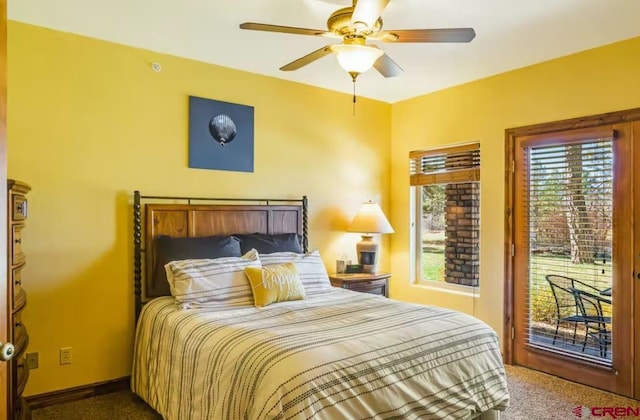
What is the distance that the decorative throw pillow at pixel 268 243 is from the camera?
359cm

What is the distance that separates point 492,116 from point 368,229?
1471 mm

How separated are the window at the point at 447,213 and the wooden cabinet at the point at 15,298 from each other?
3.46m

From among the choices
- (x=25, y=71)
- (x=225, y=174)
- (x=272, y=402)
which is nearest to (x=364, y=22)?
(x=272, y=402)

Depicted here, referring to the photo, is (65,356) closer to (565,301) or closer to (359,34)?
(359,34)

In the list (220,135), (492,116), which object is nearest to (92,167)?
(220,135)

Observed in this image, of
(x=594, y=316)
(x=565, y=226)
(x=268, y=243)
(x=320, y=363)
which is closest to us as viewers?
(x=320, y=363)

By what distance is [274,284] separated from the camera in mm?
2955

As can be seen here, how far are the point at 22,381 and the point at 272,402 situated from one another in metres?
1.44

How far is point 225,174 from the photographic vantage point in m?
3.76

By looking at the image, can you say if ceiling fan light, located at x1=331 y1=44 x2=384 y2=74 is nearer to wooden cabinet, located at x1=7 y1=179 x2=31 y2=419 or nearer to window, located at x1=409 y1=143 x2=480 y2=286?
wooden cabinet, located at x1=7 y1=179 x2=31 y2=419

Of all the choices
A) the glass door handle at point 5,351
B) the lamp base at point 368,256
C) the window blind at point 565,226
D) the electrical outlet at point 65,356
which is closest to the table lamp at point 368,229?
the lamp base at point 368,256

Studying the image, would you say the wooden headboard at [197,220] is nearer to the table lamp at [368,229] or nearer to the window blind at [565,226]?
the table lamp at [368,229]

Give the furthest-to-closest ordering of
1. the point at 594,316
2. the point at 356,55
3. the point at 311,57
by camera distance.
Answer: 1. the point at 594,316
2. the point at 311,57
3. the point at 356,55

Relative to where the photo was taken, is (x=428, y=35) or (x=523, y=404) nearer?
(x=428, y=35)
